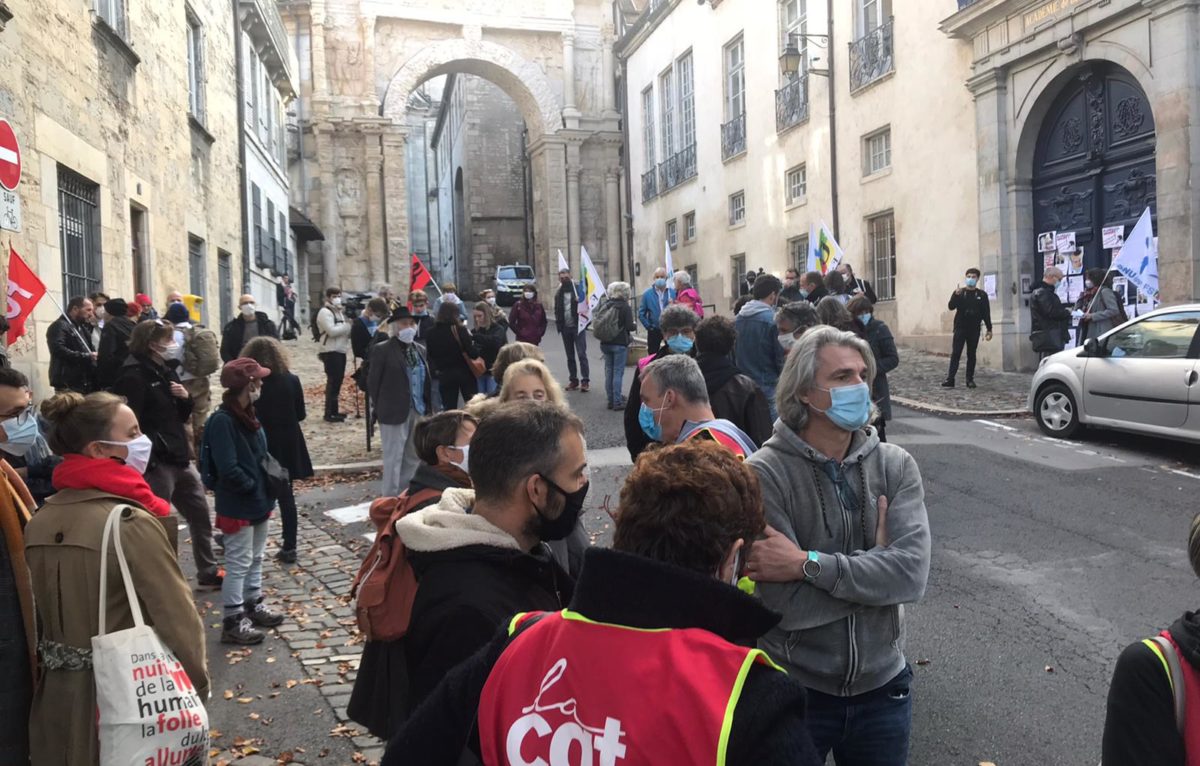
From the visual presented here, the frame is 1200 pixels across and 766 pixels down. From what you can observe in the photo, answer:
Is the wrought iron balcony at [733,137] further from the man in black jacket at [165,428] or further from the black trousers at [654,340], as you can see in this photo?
the man in black jacket at [165,428]

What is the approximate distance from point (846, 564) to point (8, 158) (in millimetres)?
6341

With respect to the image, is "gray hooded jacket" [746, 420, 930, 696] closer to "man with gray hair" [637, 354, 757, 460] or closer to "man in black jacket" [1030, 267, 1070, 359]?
"man with gray hair" [637, 354, 757, 460]

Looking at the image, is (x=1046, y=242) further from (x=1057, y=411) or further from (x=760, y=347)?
(x=760, y=347)

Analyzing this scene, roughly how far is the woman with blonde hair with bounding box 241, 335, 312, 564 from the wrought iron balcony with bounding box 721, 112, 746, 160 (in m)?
21.4

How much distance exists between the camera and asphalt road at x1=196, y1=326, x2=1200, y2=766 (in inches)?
167

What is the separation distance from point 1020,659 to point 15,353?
9397mm

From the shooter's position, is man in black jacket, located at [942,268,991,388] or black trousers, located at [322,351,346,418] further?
man in black jacket, located at [942,268,991,388]

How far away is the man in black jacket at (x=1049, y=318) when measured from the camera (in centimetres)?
1398

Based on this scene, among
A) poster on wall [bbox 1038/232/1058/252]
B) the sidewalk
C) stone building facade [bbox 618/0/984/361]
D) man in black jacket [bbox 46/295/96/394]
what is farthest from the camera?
stone building facade [bbox 618/0/984/361]

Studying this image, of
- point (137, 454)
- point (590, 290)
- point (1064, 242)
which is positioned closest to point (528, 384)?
point (137, 454)

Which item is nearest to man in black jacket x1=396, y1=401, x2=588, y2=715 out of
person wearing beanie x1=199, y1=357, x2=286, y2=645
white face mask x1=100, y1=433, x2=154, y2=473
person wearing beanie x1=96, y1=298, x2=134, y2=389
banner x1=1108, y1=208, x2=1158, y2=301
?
white face mask x1=100, y1=433, x2=154, y2=473

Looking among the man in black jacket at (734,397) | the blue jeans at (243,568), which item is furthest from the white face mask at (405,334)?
the man in black jacket at (734,397)

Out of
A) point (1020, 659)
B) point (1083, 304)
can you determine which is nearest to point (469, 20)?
point (1083, 304)

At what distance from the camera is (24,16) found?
1005 cm
